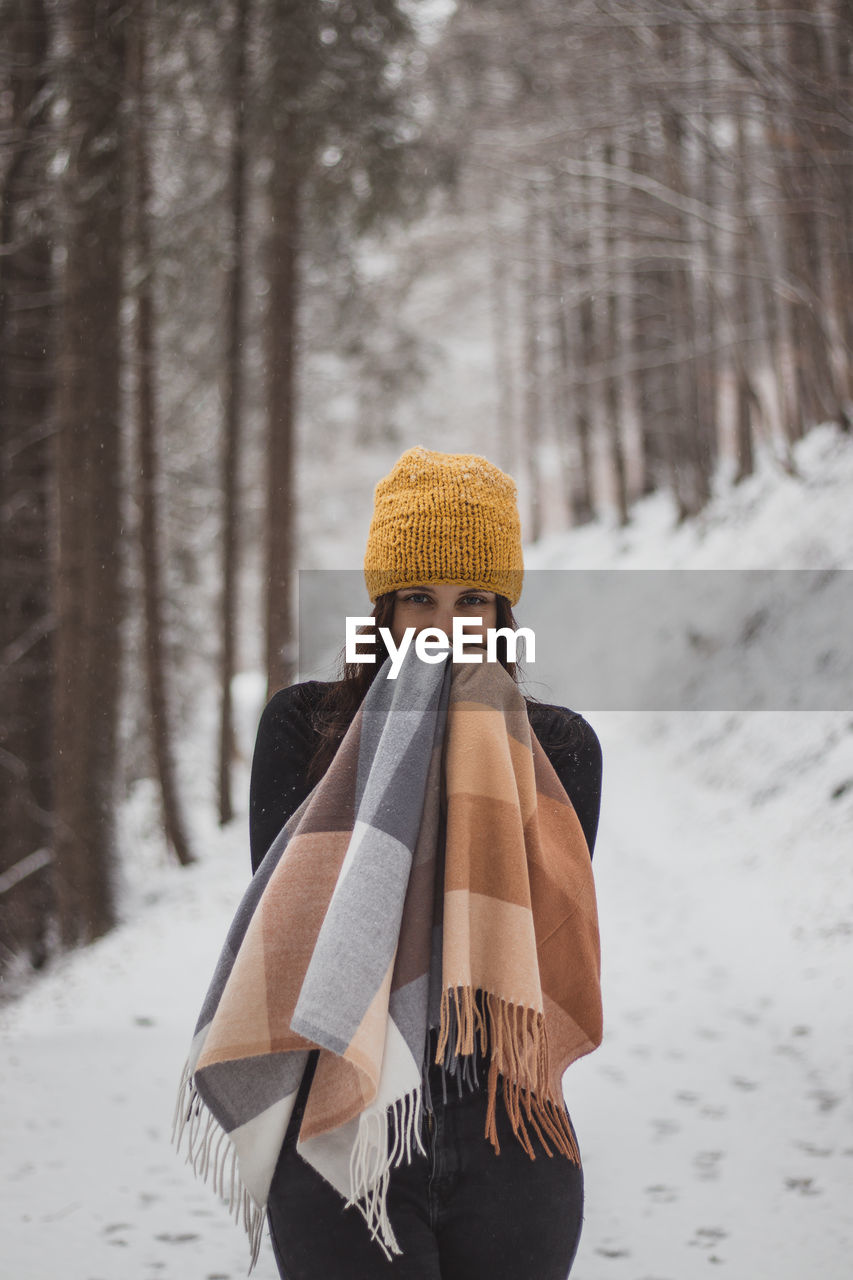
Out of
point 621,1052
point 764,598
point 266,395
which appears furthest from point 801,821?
point 266,395

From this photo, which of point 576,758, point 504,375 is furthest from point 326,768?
point 504,375

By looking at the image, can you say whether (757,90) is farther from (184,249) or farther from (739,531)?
(739,531)

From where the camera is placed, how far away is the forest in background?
848 cm

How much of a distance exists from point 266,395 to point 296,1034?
936cm

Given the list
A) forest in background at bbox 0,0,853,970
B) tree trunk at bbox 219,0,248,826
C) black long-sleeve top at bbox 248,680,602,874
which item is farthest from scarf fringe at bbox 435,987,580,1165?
tree trunk at bbox 219,0,248,826

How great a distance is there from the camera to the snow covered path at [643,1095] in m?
3.77

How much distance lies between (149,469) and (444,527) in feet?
28.2

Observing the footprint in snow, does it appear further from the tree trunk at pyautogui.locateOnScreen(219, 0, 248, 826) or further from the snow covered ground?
the tree trunk at pyautogui.locateOnScreen(219, 0, 248, 826)

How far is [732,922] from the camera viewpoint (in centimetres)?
717

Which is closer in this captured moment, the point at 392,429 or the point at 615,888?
the point at 615,888

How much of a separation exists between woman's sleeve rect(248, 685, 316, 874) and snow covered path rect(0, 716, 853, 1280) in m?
2.39

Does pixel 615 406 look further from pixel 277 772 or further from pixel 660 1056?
pixel 277 772

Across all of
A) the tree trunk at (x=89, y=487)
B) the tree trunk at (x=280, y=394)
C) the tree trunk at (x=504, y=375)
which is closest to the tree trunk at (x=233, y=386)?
the tree trunk at (x=280, y=394)

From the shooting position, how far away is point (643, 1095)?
196 inches
